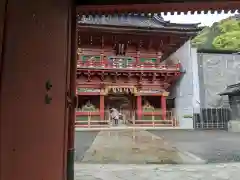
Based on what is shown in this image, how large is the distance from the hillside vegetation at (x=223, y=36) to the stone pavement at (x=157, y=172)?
57.7 feet

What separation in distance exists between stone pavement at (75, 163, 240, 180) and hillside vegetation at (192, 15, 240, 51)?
1758 cm

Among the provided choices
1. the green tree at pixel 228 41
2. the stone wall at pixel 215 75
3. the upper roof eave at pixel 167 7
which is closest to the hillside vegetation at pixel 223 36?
the green tree at pixel 228 41

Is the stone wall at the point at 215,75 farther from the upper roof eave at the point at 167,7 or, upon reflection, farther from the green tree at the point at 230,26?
the upper roof eave at the point at 167,7

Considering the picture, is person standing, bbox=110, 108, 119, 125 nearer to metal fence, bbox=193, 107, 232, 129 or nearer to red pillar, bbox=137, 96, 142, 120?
red pillar, bbox=137, 96, 142, 120

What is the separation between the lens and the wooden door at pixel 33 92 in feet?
3.49

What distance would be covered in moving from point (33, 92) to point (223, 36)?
2990 centimetres

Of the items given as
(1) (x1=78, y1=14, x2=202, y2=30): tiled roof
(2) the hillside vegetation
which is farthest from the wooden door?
(2) the hillside vegetation

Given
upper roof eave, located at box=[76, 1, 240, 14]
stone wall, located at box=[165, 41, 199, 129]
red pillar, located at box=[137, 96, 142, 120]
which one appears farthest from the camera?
stone wall, located at box=[165, 41, 199, 129]

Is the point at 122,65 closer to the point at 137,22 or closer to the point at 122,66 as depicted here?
the point at 122,66

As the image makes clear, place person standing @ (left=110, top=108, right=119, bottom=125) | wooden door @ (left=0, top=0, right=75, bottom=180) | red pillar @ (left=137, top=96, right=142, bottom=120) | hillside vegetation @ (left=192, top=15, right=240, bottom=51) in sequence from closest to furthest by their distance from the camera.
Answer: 1. wooden door @ (left=0, top=0, right=75, bottom=180)
2. red pillar @ (left=137, top=96, right=142, bottom=120)
3. person standing @ (left=110, top=108, right=119, bottom=125)
4. hillside vegetation @ (left=192, top=15, right=240, bottom=51)

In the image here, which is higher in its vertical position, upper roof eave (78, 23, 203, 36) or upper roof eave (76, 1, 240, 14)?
upper roof eave (78, 23, 203, 36)

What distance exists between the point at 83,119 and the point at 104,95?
73.7 inches

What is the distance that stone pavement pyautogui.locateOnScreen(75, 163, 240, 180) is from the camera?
376cm

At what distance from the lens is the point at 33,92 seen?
51.1 inches
